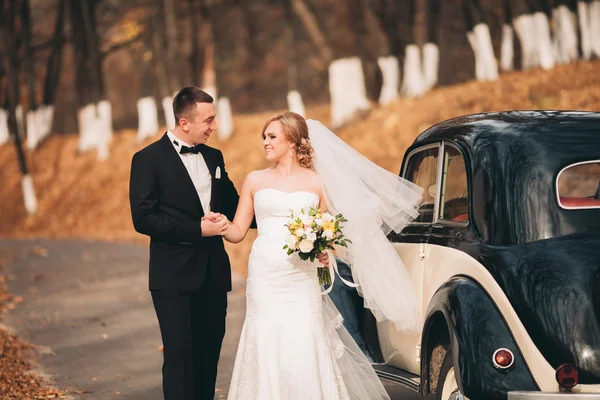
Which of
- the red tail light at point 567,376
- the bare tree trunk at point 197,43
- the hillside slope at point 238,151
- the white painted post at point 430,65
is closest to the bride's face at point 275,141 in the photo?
the red tail light at point 567,376

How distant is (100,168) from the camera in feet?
113

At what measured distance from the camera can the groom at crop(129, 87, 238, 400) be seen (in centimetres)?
619

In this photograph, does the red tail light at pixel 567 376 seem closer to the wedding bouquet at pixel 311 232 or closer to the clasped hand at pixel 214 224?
the wedding bouquet at pixel 311 232

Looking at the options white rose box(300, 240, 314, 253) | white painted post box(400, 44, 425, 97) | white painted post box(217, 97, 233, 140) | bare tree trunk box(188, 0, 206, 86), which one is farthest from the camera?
white painted post box(217, 97, 233, 140)

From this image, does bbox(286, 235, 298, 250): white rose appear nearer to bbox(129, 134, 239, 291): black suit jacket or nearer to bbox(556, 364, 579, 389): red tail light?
bbox(129, 134, 239, 291): black suit jacket

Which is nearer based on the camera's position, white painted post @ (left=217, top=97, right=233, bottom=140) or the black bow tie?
the black bow tie

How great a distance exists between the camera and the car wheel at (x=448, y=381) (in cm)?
568

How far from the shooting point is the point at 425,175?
7.23m

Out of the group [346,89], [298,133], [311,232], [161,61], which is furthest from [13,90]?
[311,232]

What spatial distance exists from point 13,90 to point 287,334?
30.3 m

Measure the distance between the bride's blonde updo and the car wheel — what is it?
5.46 feet

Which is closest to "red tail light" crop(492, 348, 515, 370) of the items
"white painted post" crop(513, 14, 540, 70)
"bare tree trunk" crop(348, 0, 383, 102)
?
"white painted post" crop(513, 14, 540, 70)

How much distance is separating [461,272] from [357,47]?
76.1ft

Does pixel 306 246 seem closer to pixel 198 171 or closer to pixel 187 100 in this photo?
pixel 198 171
